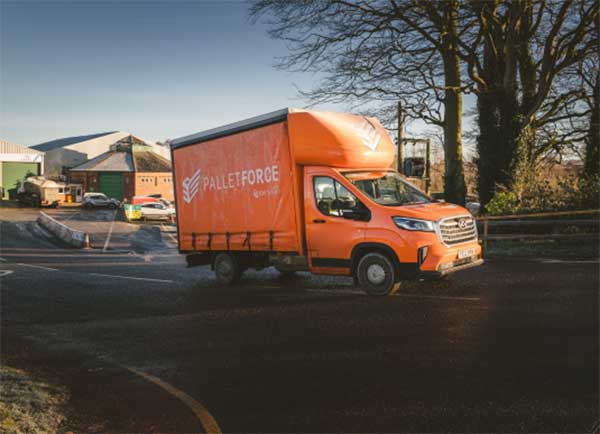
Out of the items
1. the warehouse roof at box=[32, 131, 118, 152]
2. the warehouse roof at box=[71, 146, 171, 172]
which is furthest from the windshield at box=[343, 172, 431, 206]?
the warehouse roof at box=[32, 131, 118, 152]

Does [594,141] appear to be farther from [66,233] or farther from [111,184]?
[111,184]

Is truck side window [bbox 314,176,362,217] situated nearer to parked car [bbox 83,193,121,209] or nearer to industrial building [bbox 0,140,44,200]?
parked car [bbox 83,193,121,209]

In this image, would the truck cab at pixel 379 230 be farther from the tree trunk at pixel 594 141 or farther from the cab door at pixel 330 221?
A: the tree trunk at pixel 594 141

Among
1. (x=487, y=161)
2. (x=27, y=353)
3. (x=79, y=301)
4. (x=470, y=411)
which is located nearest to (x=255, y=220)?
(x=79, y=301)

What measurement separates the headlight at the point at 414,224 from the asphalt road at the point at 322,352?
134cm

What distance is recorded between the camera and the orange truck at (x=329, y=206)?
877cm

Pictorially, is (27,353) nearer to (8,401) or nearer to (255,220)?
(8,401)

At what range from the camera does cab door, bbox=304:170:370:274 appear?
9.20 m

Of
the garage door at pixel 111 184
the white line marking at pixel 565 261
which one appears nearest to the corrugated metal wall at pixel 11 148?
the garage door at pixel 111 184

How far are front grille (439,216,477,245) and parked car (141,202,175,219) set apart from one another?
1238 inches

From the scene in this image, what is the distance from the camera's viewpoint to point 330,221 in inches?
372

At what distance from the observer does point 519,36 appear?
19516 mm

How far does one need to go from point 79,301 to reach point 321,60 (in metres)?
12.7

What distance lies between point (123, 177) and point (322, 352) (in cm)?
5635
